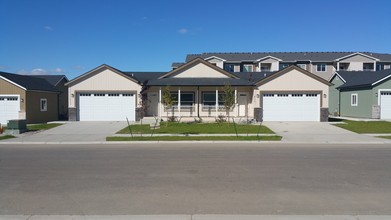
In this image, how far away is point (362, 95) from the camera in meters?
29.5

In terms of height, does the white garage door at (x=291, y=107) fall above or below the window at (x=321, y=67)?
below

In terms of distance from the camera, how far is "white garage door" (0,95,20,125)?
25.3m

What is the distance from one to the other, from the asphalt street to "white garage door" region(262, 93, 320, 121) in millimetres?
15014

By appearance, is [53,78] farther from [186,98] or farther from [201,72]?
[201,72]

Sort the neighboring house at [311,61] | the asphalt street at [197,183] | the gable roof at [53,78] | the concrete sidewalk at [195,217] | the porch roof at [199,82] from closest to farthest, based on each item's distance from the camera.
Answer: the concrete sidewalk at [195,217], the asphalt street at [197,183], the porch roof at [199,82], the gable roof at [53,78], the neighboring house at [311,61]

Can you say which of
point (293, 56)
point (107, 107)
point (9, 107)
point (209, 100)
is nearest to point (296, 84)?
point (209, 100)

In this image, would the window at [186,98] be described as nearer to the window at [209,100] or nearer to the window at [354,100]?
the window at [209,100]

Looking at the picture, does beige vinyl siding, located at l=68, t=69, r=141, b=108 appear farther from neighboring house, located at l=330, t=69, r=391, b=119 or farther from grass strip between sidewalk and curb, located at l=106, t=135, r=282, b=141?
neighboring house, located at l=330, t=69, r=391, b=119

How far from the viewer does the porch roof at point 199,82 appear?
26266mm

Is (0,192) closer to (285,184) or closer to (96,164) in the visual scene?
(96,164)

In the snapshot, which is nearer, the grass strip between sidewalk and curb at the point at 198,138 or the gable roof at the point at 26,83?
the grass strip between sidewalk and curb at the point at 198,138

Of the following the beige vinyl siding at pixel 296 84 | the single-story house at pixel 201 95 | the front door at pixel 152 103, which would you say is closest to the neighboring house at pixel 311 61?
the front door at pixel 152 103

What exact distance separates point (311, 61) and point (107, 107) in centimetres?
3550

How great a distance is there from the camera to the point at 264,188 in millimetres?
6742
